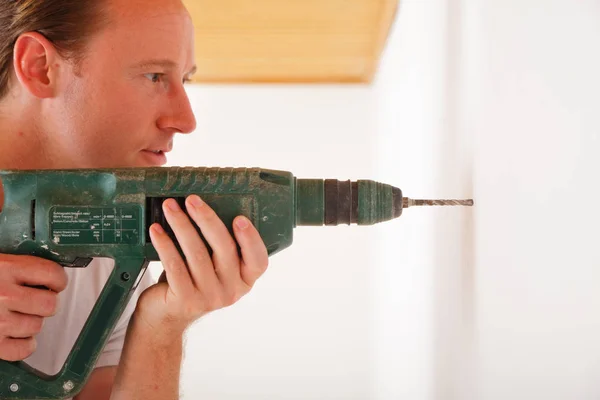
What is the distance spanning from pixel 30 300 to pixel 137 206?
0.19 m

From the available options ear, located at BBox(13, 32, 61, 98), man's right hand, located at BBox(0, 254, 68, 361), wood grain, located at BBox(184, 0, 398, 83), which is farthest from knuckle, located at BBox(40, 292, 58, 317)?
wood grain, located at BBox(184, 0, 398, 83)

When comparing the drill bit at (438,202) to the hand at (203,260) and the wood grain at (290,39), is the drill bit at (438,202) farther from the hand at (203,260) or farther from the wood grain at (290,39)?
the wood grain at (290,39)

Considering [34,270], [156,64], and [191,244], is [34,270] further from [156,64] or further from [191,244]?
[156,64]

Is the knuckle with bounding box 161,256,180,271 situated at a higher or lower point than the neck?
lower

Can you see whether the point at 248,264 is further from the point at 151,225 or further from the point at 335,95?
the point at 335,95

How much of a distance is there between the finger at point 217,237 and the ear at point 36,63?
352 mm

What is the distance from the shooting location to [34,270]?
782mm

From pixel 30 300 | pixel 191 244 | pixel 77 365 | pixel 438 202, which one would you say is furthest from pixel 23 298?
pixel 438 202

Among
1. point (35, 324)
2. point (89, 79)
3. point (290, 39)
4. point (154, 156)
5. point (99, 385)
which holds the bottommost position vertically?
point (99, 385)

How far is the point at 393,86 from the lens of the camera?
4.71 ft

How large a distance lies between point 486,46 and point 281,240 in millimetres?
329

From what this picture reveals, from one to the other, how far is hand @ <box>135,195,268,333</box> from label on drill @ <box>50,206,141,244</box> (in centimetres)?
4

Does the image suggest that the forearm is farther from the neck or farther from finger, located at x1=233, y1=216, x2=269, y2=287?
the neck

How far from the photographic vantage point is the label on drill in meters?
0.77
